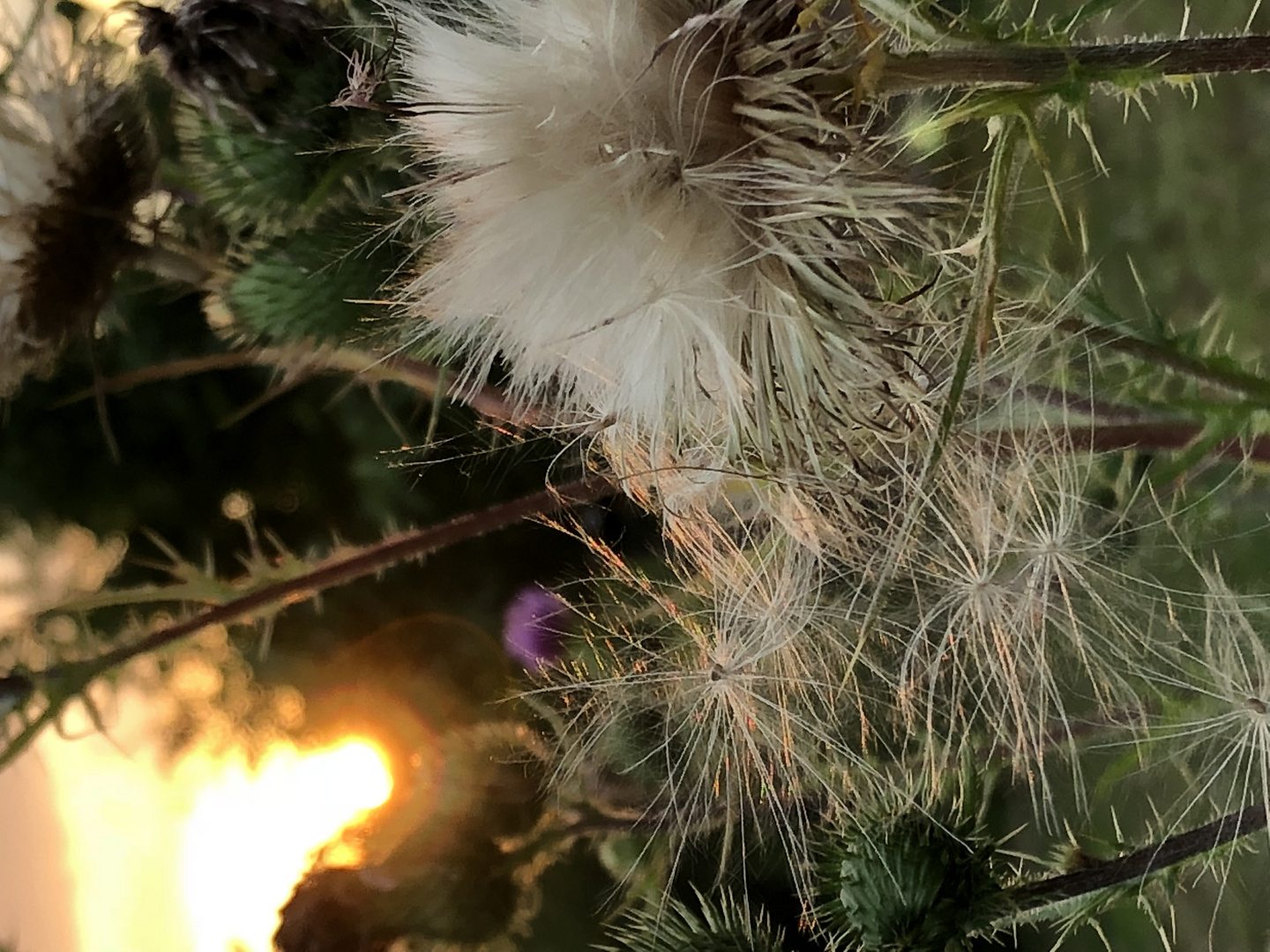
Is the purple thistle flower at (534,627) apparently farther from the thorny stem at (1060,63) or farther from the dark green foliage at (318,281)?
the thorny stem at (1060,63)

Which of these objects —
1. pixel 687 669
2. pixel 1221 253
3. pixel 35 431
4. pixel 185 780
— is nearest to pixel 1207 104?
pixel 1221 253

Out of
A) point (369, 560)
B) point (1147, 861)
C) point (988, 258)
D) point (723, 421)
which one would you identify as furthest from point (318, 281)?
point (1147, 861)

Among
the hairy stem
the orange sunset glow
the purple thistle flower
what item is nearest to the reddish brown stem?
the hairy stem

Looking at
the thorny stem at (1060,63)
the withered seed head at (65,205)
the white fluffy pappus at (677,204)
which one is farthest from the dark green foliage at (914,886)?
the withered seed head at (65,205)

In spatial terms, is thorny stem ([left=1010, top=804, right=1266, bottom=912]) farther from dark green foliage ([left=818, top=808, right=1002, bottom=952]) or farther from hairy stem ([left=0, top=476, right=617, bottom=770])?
hairy stem ([left=0, top=476, right=617, bottom=770])

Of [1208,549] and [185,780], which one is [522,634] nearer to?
[1208,549]

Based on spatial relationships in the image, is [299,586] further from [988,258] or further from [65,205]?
[988,258]
